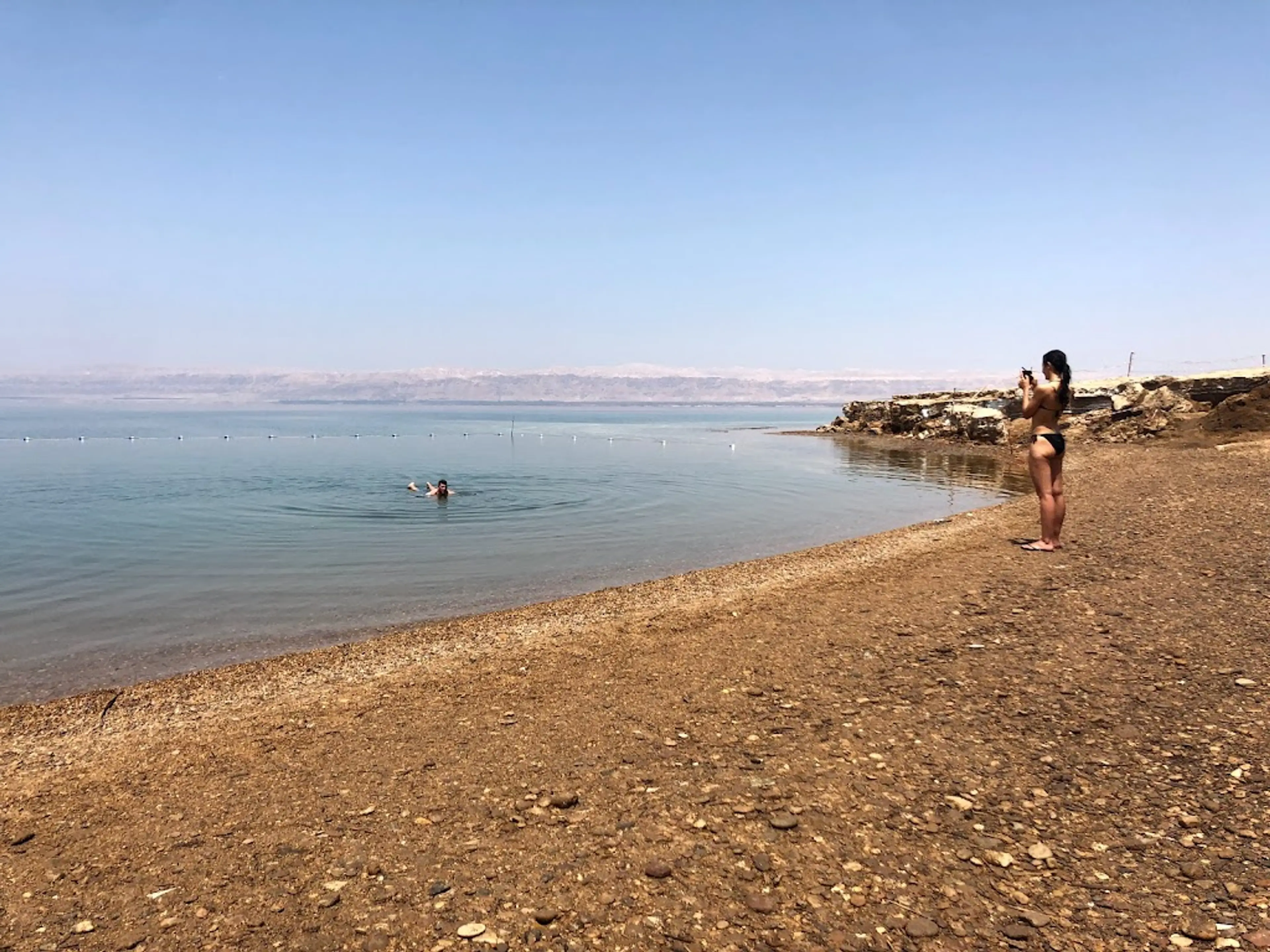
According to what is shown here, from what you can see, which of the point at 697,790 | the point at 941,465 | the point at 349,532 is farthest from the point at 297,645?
the point at 941,465

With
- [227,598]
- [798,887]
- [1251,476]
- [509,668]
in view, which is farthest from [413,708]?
[1251,476]

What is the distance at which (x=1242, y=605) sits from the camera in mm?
7852

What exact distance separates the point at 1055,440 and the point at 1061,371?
3.50 feet

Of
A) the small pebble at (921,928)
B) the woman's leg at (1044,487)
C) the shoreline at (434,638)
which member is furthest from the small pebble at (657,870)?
the woman's leg at (1044,487)

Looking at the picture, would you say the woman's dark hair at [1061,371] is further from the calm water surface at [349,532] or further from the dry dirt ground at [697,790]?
the calm water surface at [349,532]

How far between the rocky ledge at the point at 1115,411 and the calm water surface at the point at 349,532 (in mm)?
6719

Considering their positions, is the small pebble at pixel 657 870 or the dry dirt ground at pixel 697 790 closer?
the dry dirt ground at pixel 697 790

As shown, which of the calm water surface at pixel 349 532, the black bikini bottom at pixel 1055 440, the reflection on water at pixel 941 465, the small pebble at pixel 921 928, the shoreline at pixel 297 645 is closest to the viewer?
the small pebble at pixel 921 928

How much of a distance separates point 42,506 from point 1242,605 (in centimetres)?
3135

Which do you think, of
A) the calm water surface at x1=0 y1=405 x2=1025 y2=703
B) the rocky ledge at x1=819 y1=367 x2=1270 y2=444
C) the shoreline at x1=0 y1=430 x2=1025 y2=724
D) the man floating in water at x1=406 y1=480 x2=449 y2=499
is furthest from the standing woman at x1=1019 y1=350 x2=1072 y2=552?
the rocky ledge at x1=819 y1=367 x2=1270 y2=444

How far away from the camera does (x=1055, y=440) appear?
37.3 feet

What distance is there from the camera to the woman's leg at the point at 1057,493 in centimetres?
1141

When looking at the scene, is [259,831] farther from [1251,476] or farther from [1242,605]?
[1251,476]

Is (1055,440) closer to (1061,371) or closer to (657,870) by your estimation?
(1061,371)
